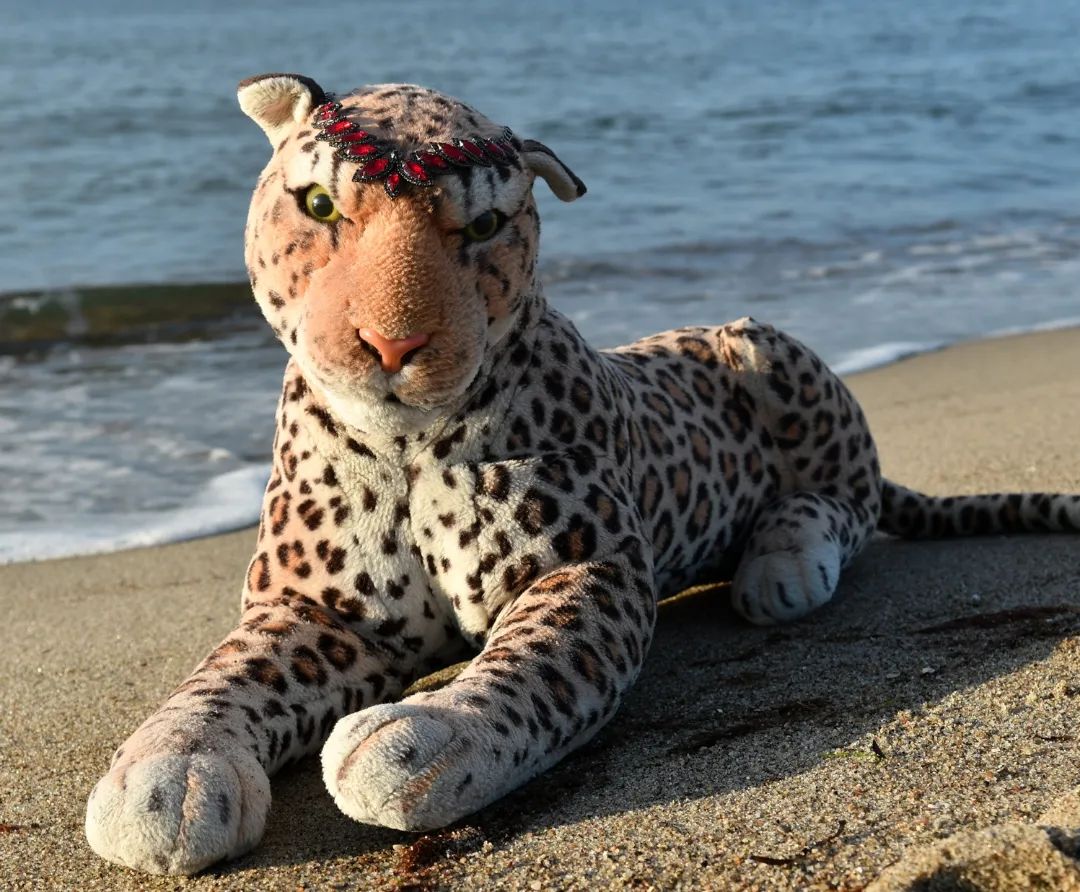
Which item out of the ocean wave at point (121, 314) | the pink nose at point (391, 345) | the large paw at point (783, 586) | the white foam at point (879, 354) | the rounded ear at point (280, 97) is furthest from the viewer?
the ocean wave at point (121, 314)

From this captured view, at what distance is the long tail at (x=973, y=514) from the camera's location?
473 cm

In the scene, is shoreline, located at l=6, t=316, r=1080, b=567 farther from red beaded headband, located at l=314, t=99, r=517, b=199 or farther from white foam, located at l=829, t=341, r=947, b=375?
white foam, located at l=829, t=341, r=947, b=375

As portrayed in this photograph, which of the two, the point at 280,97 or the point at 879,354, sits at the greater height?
the point at 280,97

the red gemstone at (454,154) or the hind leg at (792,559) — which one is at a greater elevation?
the red gemstone at (454,154)

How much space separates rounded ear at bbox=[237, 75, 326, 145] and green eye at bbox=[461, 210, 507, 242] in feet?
1.50

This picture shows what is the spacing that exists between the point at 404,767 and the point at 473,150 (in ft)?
3.94

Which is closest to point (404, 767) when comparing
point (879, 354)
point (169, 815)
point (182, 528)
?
point (169, 815)

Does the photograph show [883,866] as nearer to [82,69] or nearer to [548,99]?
[548,99]

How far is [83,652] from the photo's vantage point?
14.8ft

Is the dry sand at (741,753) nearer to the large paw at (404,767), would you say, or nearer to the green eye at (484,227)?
the large paw at (404,767)

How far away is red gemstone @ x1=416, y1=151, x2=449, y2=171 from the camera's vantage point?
122 inches

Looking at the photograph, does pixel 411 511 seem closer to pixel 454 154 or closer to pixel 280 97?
pixel 454 154

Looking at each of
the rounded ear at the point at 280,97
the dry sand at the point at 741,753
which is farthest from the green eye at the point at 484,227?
the dry sand at the point at 741,753

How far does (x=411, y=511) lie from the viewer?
3.38 meters
